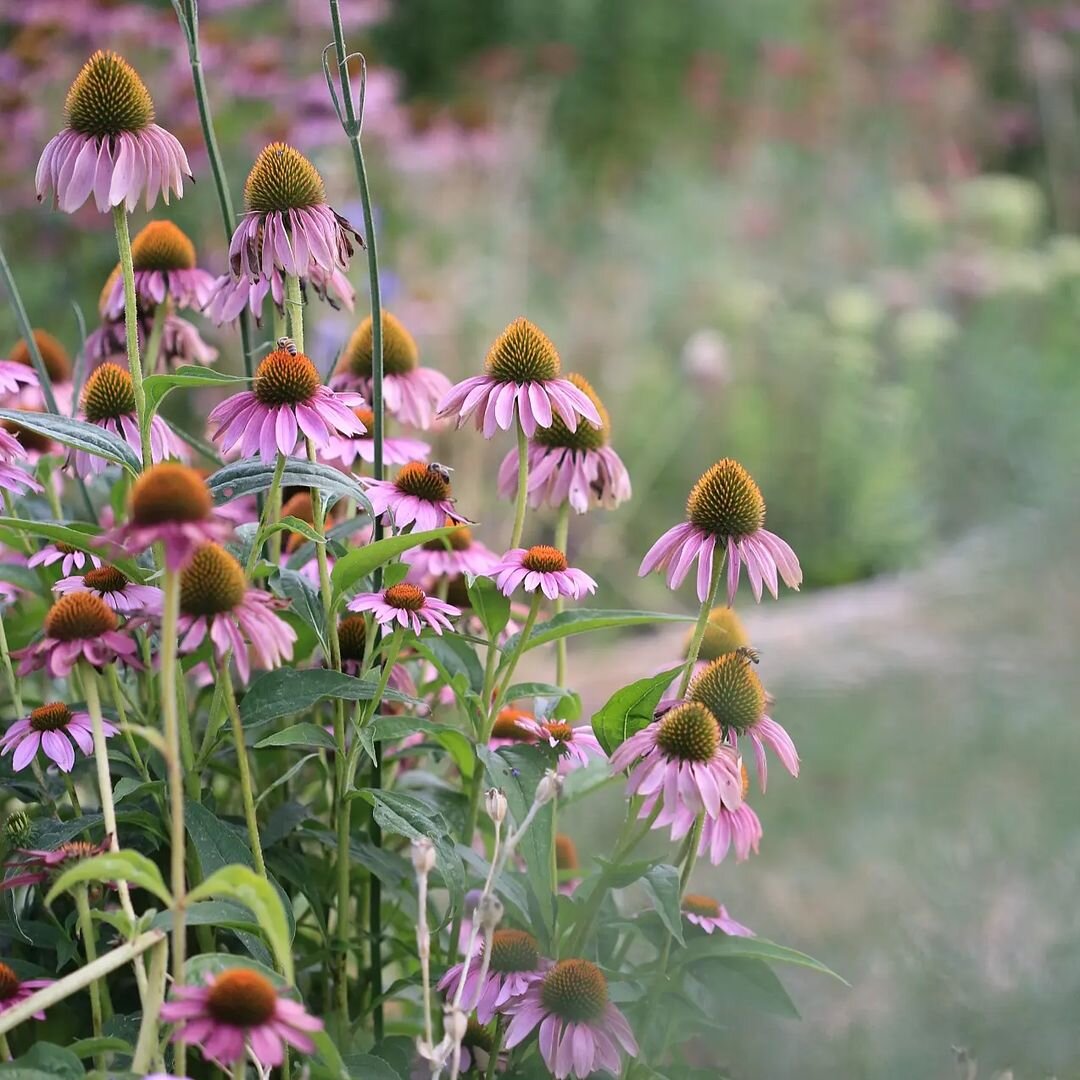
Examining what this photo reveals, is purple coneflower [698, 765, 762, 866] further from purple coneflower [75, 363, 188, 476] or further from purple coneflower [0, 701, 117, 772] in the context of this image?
purple coneflower [75, 363, 188, 476]

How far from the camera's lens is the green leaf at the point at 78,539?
2.76 feet

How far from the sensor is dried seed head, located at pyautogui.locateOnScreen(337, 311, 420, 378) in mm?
1210

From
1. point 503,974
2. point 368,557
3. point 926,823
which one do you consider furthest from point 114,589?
point 926,823

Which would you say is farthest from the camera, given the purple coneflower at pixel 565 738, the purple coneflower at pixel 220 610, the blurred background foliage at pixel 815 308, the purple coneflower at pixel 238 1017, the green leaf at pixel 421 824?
the blurred background foliage at pixel 815 308

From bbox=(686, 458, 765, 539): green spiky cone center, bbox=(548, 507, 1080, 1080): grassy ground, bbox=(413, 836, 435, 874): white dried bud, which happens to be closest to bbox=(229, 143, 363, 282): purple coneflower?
bbox=(686, 458, 765, 539): green spiky cone center

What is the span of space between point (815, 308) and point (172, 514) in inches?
133

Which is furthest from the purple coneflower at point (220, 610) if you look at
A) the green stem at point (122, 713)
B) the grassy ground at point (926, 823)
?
the grassy ground at point (926, 823)

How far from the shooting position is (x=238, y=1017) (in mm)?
687

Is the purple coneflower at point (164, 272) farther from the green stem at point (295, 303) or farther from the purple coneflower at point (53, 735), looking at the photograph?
the purple coneflower at point (53, 735)

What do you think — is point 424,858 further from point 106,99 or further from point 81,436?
point 106,99

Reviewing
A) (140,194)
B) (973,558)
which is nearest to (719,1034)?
(140,194)

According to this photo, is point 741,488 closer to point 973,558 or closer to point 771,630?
point 771,630

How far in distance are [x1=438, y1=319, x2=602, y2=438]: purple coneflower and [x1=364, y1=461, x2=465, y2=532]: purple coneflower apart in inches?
2.0

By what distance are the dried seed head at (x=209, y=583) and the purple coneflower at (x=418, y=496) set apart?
0.22 meters
